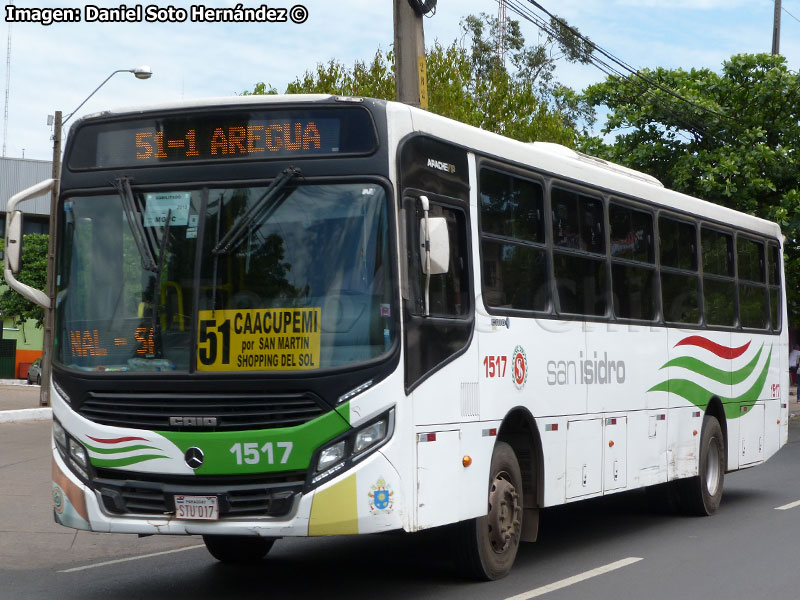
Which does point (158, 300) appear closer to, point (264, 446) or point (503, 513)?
point (264, 446)

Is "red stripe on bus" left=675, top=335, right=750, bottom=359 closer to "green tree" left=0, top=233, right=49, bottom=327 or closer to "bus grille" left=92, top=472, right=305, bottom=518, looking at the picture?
"bus grille" left=92, top=472, right=305, bottom=518

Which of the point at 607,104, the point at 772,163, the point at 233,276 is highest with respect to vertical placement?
the point at 607,104

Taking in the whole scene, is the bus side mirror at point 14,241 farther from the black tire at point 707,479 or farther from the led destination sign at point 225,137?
the black tire at point 707,479

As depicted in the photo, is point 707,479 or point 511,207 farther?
point 707,479

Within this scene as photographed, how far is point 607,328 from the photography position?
1042 cm

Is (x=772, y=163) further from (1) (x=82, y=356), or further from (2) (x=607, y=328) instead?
(1) (x=82, y=356)

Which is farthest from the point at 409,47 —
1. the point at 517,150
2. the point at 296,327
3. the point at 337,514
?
the point at 337,514

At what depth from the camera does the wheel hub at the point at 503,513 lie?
334 inches

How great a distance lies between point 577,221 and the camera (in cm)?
1005

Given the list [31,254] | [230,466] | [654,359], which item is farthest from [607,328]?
[31,254]

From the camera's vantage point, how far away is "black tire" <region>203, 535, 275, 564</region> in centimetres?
940

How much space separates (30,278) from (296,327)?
2126 inches

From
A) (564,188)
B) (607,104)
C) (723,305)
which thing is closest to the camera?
(564,188)

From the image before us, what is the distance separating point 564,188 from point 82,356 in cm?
417
